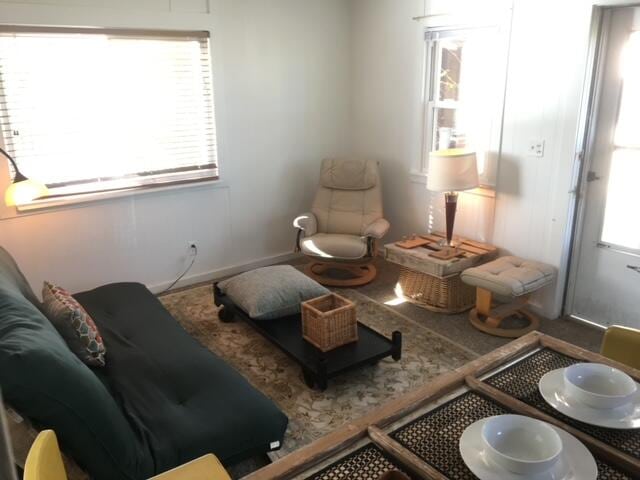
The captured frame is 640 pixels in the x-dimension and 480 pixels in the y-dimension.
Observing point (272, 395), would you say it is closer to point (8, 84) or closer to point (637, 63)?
point (8, 84)

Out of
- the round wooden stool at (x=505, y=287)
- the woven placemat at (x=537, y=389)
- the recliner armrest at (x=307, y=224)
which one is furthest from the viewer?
the recliner armrest at (x=307, y=224)

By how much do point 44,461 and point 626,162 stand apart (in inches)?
133

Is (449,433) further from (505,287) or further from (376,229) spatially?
(376,229)

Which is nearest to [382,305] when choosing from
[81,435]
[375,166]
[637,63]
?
[375,166]

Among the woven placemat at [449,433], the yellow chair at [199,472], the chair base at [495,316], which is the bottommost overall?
the chair base at [495,316]

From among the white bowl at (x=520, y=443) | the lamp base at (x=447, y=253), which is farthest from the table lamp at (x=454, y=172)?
the white bowl at (x=520, y=443)

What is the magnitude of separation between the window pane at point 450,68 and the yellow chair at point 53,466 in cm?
348

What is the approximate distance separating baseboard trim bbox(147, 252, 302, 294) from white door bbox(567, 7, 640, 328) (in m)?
2.43

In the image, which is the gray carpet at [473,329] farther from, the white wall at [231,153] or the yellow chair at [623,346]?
the yellow chair at [623,346]

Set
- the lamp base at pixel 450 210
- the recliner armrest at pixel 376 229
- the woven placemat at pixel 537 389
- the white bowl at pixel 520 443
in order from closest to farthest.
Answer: the white bowl at pixel 520 443, the woven placemat at pixel 537 389, the lamp base at pixel 450 210, the recliner armrest at pixel 376 229

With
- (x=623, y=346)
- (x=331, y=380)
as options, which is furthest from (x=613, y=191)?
(x=331, y=380)

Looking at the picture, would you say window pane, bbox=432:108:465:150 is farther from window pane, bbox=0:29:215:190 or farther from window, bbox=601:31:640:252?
window pane, bbox=0:29:215:190

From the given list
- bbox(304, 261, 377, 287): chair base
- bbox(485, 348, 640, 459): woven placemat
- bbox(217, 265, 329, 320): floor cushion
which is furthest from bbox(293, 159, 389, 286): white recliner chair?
bbox(485, 348, 640, 459): woven placemat

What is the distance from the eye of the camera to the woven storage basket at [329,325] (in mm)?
2789
